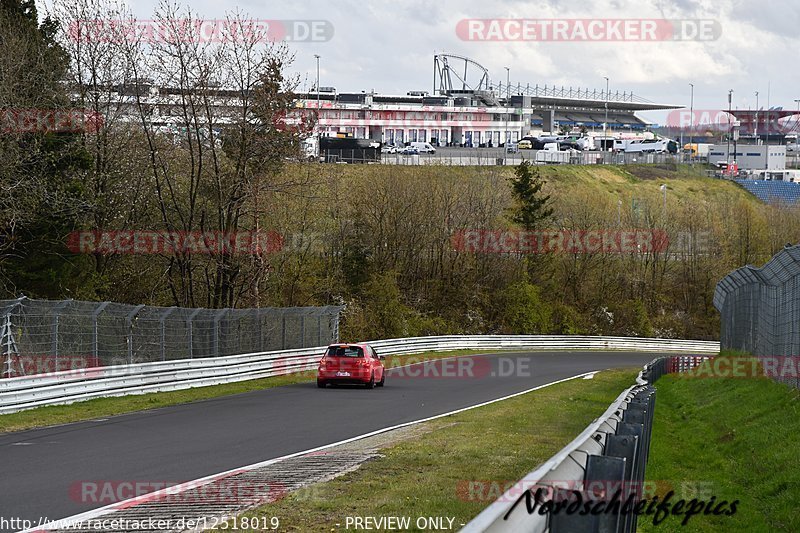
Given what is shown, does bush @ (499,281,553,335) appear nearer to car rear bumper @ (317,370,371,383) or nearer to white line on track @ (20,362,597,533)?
car rear bumper @ (317,370,371,383)

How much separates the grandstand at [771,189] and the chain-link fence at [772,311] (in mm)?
98804

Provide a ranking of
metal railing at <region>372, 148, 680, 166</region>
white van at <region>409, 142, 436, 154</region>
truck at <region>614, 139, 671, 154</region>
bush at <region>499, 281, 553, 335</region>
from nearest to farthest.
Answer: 1. bush at <region>499, 281, 553, 335</region>
2. metal railing at <region>372, 148, 680, 166</region>
3. white van at <region>409, 142, 436, 154</region>
4. truck at <region>614, 139, 671, 154</region>

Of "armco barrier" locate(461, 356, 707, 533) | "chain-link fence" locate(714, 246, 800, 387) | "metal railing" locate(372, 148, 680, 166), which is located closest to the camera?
"armco barrier" locate(461, 356, 707, 533)

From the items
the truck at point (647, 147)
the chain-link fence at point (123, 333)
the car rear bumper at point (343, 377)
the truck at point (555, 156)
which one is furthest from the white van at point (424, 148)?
the car rear bumper at point (343, 377)

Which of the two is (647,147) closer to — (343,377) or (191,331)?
(343,377)

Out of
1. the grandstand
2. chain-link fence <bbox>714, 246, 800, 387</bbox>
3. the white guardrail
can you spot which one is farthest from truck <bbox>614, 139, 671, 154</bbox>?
chain-link fence <bbox>714, 246, 800, 387</bbox>

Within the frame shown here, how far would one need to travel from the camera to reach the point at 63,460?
44.5ft

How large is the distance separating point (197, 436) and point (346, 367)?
563 inches

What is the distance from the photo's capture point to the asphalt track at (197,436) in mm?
11727

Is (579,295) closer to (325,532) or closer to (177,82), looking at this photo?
(177,82)

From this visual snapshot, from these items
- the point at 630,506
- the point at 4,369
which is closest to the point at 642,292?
the point at 4,369

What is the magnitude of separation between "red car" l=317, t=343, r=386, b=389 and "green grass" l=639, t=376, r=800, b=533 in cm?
1004

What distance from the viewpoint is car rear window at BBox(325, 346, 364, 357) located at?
31.4 m

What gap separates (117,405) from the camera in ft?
76.7
